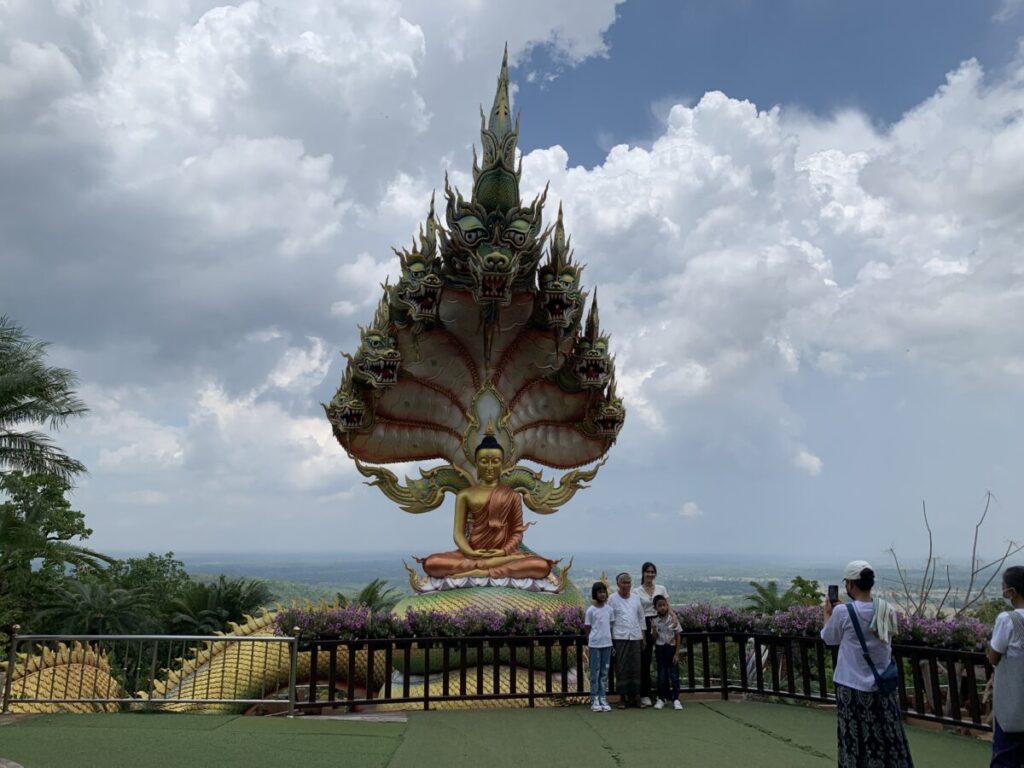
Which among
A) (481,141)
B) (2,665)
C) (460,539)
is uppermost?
(481,141)

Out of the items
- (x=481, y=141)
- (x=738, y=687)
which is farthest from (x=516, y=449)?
(x=738, y=687)

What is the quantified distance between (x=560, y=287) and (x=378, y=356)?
3.25 m

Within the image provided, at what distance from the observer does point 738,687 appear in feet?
29.3

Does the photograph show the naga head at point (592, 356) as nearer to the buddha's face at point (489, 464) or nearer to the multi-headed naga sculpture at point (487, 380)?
the multi-headed naga sculpture at point (487, 380)

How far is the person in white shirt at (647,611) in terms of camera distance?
8484 millimetres

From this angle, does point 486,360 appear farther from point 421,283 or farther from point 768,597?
point 768,597

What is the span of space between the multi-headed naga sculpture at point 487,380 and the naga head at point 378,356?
0.9 inches

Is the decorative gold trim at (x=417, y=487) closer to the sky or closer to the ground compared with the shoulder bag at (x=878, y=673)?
closer to the sky

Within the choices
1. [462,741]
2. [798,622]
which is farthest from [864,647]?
[798,622]

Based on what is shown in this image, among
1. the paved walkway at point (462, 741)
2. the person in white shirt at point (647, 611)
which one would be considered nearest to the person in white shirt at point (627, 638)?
the person in white shirt at point (647, 611)

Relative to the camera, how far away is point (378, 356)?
42.0ft

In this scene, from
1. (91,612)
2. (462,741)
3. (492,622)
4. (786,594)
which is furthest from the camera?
(786,594)

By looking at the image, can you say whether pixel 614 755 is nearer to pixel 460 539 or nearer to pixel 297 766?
pixel 297 766

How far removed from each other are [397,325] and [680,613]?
680cm
